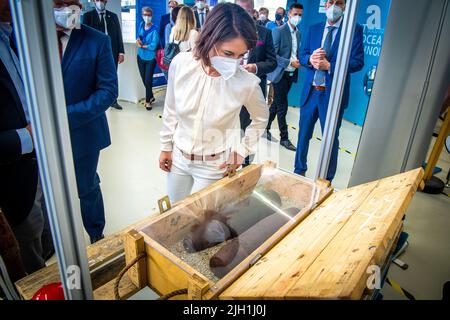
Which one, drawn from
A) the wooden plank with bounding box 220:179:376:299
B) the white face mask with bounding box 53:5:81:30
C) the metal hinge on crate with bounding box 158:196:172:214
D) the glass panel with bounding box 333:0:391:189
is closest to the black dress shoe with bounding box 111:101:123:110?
the white face mask with bounding box 53:5:81:30

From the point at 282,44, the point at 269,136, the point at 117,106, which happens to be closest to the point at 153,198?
the point at 117,106

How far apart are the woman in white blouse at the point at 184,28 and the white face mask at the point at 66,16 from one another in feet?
1.33

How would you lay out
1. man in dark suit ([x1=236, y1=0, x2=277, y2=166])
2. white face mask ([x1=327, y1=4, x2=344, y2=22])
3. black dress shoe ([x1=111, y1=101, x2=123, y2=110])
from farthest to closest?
black dress shoe ([x1=111, y1=101, x2=123, y2=110]), white face mask ([x1=327, y1=4, x2=344, y2=22]), man in dark suit ([x1=236, y1=0, x2=277, y2=166])

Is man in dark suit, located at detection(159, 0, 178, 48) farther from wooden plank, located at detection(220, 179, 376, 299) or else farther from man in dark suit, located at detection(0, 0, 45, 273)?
wooden plank, located at detection(220, 179, 376, 299)

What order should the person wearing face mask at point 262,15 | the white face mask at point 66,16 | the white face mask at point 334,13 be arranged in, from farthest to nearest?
the white face mask at point 334,13
the person wearing face mask at point 262,15
the white face mask at point 66,16

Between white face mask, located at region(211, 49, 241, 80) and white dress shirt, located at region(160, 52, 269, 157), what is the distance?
0.09ft

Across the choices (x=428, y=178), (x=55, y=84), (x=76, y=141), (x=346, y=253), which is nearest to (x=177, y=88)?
(x=76, y=141)

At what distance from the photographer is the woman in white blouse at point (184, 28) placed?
122 cm

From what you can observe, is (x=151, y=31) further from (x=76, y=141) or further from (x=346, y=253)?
(x=346, y=253)

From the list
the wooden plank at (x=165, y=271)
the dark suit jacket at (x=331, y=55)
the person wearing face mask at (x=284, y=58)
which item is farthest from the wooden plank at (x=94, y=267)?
the person wearing face mask at (x=284, y=58)

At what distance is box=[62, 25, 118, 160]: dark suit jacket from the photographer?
1182 mm

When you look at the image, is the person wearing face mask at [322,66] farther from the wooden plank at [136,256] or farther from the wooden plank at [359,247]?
the wooden plank at [136,256]

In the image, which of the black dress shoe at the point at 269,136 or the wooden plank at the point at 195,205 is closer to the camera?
the wooden plank at the point at 195,205
